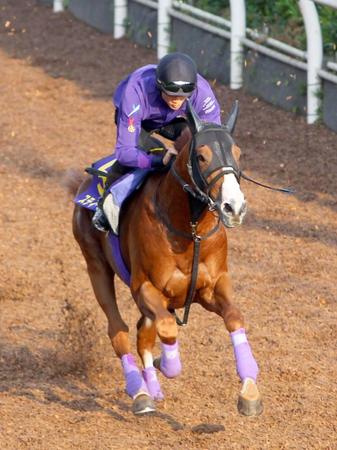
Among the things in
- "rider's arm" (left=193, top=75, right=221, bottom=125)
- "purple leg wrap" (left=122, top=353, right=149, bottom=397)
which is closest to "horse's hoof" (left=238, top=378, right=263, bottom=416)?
"purple leg wrap" (left=122, top=353, right=149, bottom=397)

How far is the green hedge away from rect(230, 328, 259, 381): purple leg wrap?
22.9 ft

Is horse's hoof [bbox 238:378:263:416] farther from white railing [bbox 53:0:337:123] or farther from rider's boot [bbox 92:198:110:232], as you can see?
white railing [bbox 53:0:337:123]

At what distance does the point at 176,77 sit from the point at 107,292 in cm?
165

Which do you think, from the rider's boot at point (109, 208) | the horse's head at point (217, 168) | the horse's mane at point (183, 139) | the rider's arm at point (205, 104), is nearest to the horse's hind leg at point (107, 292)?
the rider's boot at point (109, 208)

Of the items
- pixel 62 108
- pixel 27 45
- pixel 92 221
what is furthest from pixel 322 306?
pixel 27 45

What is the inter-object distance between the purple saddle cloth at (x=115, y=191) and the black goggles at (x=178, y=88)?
1.74 ft

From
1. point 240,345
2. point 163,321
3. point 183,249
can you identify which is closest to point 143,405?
point 163,321

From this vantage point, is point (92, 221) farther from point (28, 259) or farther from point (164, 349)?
point (28, 259)

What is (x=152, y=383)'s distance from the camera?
7.16m

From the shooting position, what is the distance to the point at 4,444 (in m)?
6.74

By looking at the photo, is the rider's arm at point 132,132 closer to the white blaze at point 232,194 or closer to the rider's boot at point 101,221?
the rider's boot at point 101,221

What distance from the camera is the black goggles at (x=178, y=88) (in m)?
6.73

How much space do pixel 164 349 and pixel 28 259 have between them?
3540 mm

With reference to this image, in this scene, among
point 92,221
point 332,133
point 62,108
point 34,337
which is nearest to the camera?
point 92,221
